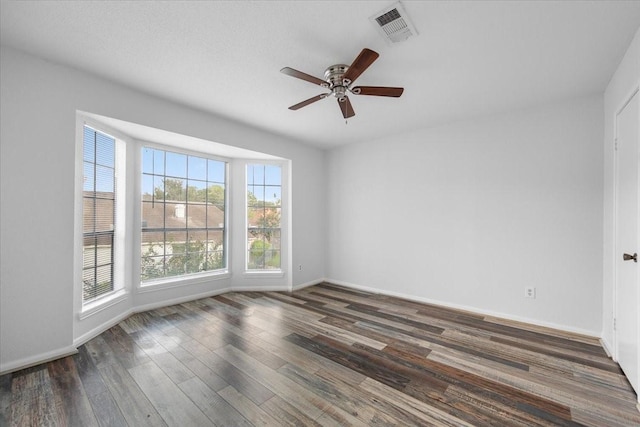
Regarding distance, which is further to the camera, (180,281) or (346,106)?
(180,281)

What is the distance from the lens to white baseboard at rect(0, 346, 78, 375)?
2.15 metres

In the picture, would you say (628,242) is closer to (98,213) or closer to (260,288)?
(260,288)

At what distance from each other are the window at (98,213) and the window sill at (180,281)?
1.40 feet

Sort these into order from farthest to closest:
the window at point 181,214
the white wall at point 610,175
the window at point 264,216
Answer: the window at point 264,216, the window at point 181,214, the white wall at point 610,175

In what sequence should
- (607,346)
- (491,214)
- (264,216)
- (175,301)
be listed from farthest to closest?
(264,216) < (175,301) < (491,214) < (607,346)

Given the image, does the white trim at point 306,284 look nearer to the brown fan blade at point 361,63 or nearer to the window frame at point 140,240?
the window frame at point 140,240

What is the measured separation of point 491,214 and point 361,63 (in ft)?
8.87

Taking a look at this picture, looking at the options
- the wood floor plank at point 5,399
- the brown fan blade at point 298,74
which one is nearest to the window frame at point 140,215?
the wood floor plank at point 5,399

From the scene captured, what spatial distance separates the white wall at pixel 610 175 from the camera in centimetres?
229

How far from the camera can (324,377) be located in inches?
84.7

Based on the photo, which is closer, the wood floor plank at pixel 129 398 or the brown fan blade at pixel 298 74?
the wood floor plank at pixel 129 398

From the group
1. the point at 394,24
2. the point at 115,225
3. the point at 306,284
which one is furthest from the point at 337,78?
the point at 306,284

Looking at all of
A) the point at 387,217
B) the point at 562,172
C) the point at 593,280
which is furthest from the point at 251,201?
the point at 593,280

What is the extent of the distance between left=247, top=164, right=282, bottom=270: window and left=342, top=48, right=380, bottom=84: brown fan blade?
284cm
